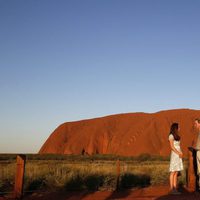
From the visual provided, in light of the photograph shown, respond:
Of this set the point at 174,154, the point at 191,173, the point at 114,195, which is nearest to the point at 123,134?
the point at 191,173

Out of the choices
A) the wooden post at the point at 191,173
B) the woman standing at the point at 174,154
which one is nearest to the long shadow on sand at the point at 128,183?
the woman standing at the point at 174,154

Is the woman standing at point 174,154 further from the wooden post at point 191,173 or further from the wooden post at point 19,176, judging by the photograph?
the wooden post at point 19,176

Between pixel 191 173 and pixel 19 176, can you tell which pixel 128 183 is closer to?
pixel 191 173

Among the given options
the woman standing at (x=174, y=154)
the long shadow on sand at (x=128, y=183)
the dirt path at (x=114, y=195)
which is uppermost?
the woman standing at (x=174, y=154)

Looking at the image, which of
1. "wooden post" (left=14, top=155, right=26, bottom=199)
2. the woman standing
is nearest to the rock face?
the woman standing

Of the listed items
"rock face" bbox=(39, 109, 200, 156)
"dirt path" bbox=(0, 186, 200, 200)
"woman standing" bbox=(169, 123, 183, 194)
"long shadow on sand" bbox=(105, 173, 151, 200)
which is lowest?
"dirt path" bbox=(0, 186, 200, 200)

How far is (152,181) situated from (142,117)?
6609 cm

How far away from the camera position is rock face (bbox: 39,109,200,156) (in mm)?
67625

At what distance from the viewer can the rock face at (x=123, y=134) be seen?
6762 cm

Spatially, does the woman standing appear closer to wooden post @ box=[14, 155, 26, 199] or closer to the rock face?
wooden post @ box=[14, 155, 26, 199]

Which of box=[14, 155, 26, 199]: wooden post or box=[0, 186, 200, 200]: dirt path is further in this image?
box=[0, 186, 200, 200]: dirt path

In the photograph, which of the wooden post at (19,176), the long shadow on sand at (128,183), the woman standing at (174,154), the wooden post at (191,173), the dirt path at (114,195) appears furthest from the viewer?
the long shadow on sand at (128,183)

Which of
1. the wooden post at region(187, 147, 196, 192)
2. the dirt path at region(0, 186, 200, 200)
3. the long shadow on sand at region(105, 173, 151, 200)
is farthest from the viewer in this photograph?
the long shadow on sand at region(105, 173, 151, 200)

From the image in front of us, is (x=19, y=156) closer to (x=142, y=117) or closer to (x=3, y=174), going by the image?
(x=3, y=174)
